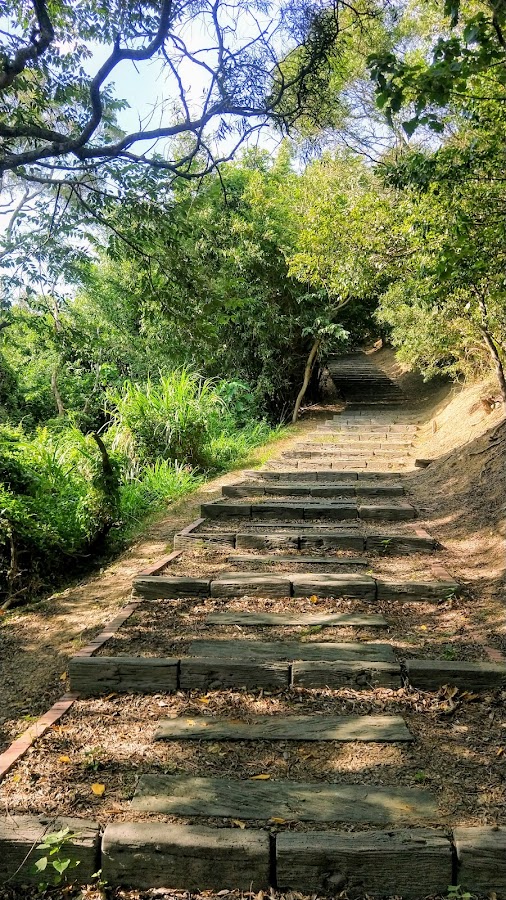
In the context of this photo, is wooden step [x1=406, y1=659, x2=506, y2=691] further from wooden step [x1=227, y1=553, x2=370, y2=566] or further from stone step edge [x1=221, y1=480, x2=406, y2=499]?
stone step edge [x1=221, y1=480, x2=406, y2=499]

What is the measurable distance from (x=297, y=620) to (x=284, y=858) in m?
1.57

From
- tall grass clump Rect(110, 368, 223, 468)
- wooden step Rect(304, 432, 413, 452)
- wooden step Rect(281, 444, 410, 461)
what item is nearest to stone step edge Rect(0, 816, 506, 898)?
tall grass clump Rect(110, 368, 223, 468)

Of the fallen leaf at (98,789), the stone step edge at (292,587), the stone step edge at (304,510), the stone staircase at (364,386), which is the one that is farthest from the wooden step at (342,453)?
the fallen leaf at (98,789)

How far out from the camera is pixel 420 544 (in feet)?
15.3

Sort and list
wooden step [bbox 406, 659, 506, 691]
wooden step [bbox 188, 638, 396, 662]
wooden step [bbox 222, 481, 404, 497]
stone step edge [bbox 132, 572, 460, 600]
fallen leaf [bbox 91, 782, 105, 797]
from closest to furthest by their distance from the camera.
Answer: fallen leaf [bbox 91, 782, 105, 797]
wooden step [bbox 406, 659, 506, 691]
wooden step [bbox 188, 638, 396, 662]
stone step edge [bbox 132, 572, 460, 600]
wooden step [bbox 222, 481, 404, 497]

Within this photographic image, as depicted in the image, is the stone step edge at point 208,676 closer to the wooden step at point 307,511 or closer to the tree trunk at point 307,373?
the wooden step at point 307,511

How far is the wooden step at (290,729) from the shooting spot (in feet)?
8.01

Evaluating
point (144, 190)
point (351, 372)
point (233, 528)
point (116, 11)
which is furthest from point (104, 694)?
point (351, 372)

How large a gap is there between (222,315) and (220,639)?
2417 millimetres

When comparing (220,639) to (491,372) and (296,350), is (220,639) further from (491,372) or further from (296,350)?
(296,350)

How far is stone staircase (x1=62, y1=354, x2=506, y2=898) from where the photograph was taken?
74.2 inches

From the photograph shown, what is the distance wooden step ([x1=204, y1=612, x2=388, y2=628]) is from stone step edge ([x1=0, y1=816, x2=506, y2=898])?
4.77 ft

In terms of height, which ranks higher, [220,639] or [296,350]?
[296,350]

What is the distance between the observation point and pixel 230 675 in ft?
9.41
